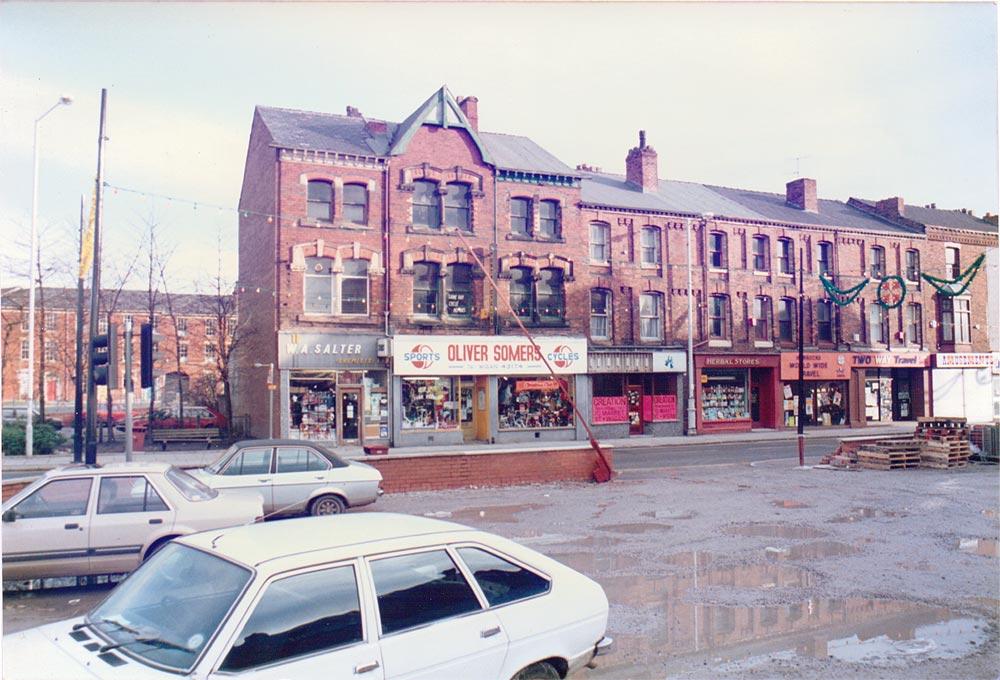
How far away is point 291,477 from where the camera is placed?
12.3m

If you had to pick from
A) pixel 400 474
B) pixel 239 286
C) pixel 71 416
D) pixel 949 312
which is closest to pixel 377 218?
pixel 239 286

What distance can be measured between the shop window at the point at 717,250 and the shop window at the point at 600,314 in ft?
20.5

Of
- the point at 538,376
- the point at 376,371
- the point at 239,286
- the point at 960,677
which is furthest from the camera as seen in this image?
the point at 239,286

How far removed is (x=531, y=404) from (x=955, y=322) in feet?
89.2

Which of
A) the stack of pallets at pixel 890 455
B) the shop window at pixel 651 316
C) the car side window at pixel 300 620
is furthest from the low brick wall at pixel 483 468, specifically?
the shop window at pixel 651 316

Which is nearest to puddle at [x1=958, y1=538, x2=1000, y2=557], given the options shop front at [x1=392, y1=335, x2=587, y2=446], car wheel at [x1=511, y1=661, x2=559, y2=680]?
car wheel at [x1=511, y1=661, x2=559, y2=680]

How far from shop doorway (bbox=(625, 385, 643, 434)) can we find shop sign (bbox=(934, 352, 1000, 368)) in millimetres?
18923

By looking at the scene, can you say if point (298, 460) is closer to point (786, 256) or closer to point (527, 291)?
point (527, 291)

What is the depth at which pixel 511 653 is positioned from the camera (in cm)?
472

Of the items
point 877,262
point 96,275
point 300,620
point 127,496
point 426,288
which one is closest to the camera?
point 300,620

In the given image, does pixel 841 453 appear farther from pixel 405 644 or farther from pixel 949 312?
pixel 949 312

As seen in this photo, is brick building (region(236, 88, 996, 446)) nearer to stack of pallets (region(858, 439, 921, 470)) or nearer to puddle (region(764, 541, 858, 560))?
stack of pallets (region(858, 439, 921, 470))

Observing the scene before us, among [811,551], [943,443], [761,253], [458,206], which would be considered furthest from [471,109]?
[811,551]

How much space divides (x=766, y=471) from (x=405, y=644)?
17.4 m
